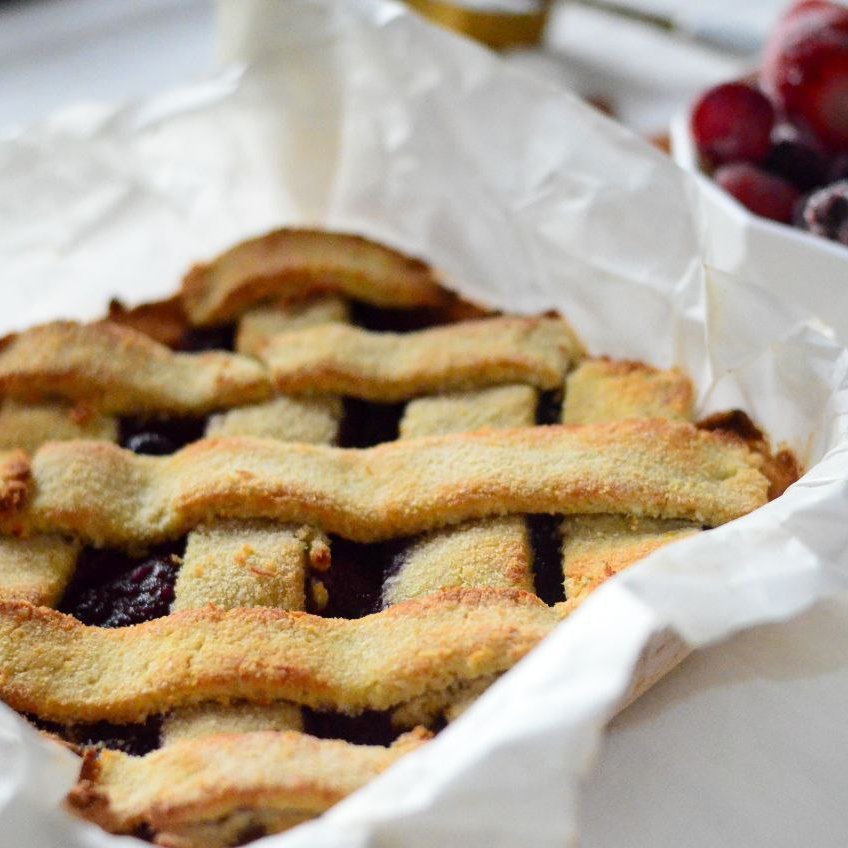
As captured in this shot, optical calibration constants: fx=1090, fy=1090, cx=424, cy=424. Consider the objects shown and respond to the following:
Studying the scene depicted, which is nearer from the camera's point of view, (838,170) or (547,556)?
(547,556)

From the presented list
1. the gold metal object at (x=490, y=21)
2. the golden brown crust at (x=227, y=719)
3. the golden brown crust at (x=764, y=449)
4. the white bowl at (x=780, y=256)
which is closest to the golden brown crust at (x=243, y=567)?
the golden brown crust at (x=227, y=719)

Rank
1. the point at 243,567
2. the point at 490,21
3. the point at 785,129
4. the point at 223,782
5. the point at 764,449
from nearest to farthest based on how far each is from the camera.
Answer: the point at 223,782
the point at 243,567
the point at 764,449
the point at 785,129
the point at 490,21

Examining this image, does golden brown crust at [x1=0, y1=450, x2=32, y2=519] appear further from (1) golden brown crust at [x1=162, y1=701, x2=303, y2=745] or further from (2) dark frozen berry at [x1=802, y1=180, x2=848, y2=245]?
(2) dark frozen berry at [x1=802, y1=180, x2=848, y2=245]

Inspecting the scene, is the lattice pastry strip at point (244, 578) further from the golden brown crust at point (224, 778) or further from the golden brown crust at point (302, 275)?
the golden brown crust at point (302, 275)

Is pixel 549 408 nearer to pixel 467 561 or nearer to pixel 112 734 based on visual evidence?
pixel 467 561

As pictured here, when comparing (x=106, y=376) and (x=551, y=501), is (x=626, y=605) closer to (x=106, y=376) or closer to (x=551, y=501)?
(x=551, y=501)

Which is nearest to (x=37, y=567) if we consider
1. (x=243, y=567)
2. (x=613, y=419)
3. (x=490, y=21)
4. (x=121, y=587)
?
(x=121, y=587)
